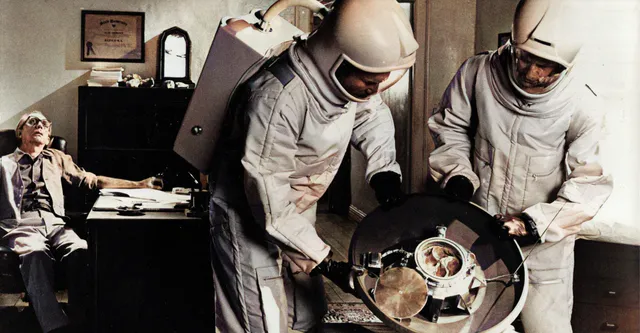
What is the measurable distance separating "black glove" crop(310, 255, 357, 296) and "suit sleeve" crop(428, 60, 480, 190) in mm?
544

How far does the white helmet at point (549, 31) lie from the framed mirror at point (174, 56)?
137 cm

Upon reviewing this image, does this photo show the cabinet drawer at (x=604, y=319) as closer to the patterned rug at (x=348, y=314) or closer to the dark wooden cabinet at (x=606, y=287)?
the dark wooden cabinet at (x=606, y=287)

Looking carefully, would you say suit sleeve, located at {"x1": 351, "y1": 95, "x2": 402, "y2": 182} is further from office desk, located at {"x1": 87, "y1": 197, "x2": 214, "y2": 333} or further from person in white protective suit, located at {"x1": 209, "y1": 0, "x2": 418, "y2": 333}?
office desk, located at {"x1": 87, "y1": 197, "x2": 214, "y2": 333}

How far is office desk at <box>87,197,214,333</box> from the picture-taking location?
2844 millimetres

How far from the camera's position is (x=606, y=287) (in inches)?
105

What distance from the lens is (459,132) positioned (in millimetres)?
2426

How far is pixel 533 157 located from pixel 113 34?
171cm

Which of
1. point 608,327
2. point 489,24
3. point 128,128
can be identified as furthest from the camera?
point 128,128

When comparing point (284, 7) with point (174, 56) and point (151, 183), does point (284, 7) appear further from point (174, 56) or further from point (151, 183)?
point (151, 183)

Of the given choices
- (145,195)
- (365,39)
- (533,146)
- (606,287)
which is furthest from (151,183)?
(606,287)

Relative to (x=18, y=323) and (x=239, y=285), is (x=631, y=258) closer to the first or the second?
(x=239, y=285)

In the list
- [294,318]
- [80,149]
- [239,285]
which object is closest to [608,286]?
[294,318]

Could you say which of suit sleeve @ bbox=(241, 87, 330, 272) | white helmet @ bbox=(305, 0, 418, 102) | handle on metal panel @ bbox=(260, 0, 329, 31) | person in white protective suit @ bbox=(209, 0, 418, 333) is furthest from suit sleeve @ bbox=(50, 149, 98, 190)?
white helmet @ bbox=(305, 0, 418, 102)

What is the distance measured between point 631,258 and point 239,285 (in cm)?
149
